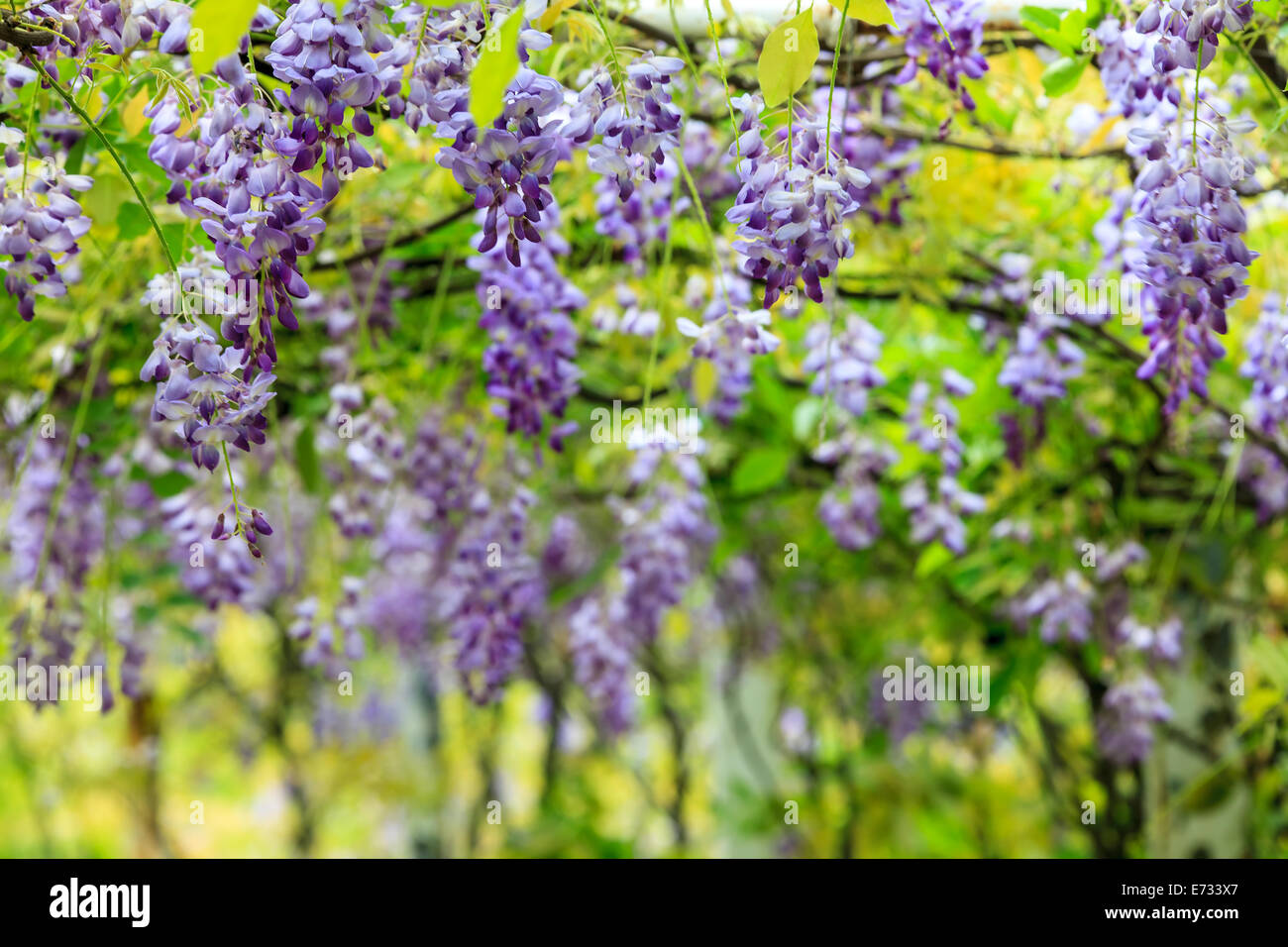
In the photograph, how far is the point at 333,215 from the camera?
1925 mm

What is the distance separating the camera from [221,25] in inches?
29.0

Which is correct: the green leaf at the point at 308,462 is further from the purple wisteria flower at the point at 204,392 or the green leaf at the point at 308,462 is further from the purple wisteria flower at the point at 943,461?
the purple wisteria flower at the point at 204,392

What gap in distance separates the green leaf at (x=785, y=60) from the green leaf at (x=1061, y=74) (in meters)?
0.71

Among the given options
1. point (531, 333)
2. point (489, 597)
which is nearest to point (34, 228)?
point (531, 333)

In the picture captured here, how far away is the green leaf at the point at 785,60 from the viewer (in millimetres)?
970

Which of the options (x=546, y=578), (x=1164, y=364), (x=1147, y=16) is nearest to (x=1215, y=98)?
(x=1164, y=364)

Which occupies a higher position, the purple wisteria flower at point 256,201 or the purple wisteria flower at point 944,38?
the purple wisteria flower at point 944,38

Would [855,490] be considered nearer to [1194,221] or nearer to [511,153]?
[1194,221]

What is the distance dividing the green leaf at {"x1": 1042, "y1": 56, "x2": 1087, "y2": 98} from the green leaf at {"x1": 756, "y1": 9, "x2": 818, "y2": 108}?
0.71 meters

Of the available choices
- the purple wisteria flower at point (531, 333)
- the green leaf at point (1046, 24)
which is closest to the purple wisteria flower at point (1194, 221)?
the green leaf at point (1046, 24)

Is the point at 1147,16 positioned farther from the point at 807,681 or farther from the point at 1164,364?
the point at 807,681

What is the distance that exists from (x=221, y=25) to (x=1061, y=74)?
3.82ft

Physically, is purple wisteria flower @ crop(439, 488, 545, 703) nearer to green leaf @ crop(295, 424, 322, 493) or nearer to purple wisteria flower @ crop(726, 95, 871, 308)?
green leaf @ crop(295, 424, 322, 493)
